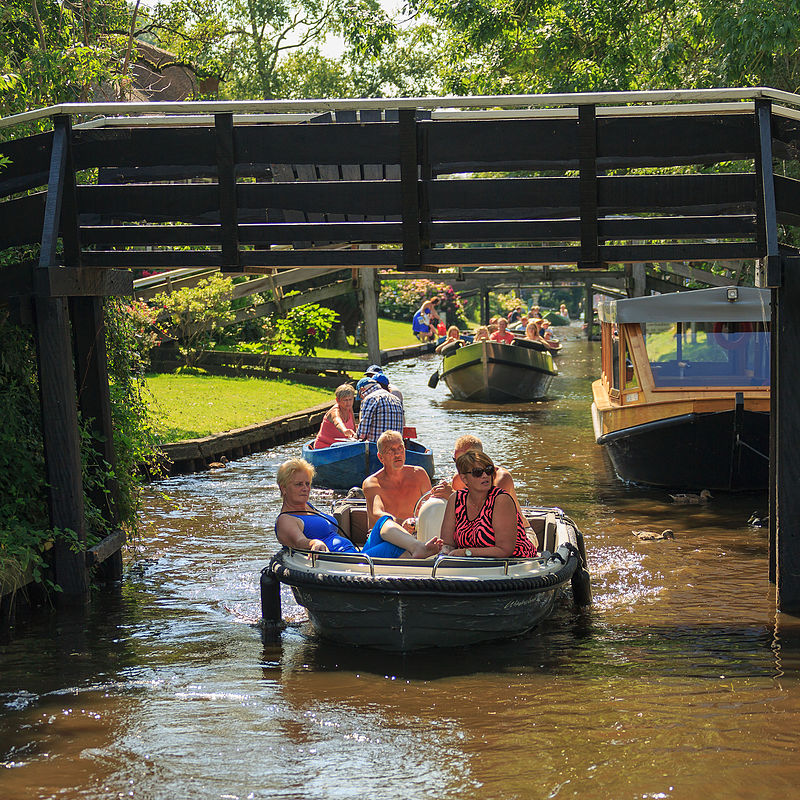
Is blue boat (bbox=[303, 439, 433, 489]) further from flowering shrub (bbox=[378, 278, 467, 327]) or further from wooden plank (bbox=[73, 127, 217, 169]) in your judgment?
flowering shrub (bbox=[378, 278, 467, 327])

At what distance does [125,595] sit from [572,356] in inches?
1428

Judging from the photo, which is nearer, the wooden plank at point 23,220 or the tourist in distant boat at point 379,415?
the wooden plank at point 23,220

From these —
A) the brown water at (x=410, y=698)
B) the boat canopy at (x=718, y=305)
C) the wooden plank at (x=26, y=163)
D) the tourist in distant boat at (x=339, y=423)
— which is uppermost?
the wooden plank at (x=26, y=163)

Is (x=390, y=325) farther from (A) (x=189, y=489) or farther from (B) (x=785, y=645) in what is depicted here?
(B) (x=785, y=645)

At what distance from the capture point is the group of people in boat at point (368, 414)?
12.9 m

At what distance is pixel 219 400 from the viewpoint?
19.6 m

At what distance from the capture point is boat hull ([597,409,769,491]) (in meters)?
12.7

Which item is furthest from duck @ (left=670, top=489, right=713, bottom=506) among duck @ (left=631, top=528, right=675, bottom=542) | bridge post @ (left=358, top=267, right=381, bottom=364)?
bridge post @ (left=358, top=267, right=381, bottom=364)

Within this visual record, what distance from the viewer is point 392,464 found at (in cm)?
827

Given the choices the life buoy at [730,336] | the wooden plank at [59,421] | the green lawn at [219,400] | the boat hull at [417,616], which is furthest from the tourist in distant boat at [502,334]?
the boat hull at [417,616]

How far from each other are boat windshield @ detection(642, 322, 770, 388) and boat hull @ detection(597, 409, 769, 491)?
35.9 inches

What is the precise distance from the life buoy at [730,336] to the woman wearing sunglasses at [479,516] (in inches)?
281

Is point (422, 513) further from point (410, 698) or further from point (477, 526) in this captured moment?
point (410, 698)

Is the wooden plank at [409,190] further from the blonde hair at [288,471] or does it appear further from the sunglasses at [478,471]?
the sunglasses at [478,471]
